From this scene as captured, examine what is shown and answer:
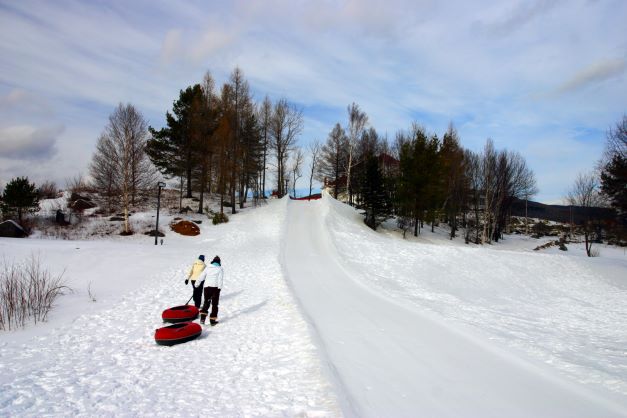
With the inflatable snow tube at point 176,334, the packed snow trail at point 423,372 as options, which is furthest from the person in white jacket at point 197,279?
the packed snow trail at point 423,372

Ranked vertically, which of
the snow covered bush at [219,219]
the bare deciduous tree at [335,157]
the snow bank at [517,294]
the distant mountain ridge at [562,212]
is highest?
the bare deciduous tree at [335,157]

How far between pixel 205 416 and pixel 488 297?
15.8 meters

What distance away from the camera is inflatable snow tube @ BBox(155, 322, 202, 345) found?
7512 millimetres

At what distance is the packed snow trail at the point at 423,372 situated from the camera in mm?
5163

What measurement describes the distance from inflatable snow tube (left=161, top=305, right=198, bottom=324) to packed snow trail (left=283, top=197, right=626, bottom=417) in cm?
309

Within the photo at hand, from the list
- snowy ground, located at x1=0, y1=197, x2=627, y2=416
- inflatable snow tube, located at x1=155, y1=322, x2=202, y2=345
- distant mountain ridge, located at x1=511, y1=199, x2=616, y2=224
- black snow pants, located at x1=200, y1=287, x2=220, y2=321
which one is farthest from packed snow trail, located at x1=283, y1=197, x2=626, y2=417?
distant mountain ridge, located at x1=511, y1=199, x2=616, y2=224

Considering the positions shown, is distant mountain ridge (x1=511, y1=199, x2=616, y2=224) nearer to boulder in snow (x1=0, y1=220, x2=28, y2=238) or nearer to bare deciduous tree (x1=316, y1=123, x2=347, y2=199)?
bare deciduous tree (x1=316, y1=123, x2=347, y2=199)

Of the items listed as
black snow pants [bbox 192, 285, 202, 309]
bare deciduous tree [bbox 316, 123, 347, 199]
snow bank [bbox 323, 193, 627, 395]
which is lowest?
snow bank [bbox 323, 193, 627, 395]

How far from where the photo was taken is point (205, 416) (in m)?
4.57

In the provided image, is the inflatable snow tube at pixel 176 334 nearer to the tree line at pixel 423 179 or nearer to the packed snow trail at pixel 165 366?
the packed snow trail at pixel 165 366

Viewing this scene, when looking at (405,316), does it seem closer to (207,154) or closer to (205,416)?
(205,416)

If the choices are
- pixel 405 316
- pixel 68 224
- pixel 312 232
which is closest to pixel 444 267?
pixel 312 232

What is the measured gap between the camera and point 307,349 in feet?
22.7

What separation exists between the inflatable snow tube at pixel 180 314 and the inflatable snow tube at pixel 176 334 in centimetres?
117
